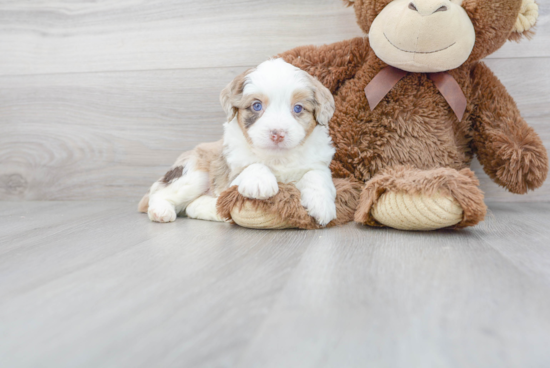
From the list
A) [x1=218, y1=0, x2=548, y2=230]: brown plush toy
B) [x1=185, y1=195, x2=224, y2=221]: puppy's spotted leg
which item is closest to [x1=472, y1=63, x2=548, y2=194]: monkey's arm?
[x1=218, y1=0, x2=548, y2=230]: brown plush toy

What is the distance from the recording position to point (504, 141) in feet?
4.87

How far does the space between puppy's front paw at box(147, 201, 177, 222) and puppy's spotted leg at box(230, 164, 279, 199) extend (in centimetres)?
37

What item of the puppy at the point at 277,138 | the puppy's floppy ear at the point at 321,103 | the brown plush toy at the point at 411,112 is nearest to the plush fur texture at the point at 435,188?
the brown plush toy at the point at 411,112

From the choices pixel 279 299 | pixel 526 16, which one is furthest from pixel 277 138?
pixel 526 16

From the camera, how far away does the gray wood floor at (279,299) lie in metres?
0.60

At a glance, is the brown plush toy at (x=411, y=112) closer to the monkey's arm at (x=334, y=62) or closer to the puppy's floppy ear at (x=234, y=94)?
the monkey's arm at (x=334, y=62)

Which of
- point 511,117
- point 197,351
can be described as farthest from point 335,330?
point 511,117

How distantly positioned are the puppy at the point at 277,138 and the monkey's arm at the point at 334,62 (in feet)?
0.65

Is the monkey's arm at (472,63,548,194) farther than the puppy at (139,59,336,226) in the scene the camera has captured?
Yes

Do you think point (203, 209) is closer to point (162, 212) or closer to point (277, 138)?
point (162, 212)

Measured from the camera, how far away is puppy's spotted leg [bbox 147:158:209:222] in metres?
1.58

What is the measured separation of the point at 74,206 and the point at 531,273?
180 cm

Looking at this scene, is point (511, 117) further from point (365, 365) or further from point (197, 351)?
point (197, 351)

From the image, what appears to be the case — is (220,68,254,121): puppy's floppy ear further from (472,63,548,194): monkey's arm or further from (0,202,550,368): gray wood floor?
(472,63,548,194): monkey's arm
